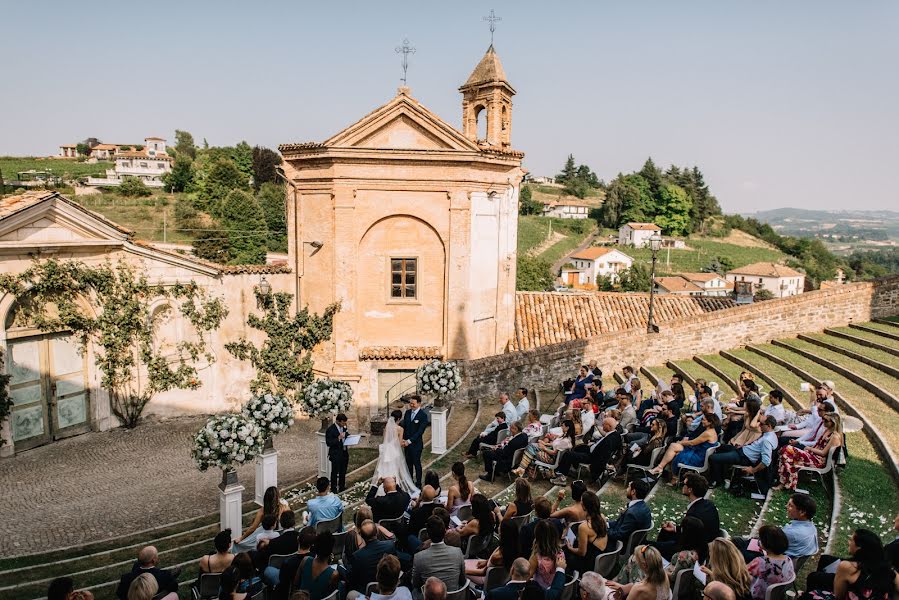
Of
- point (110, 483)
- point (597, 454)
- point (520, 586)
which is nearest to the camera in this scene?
point (520, 586)

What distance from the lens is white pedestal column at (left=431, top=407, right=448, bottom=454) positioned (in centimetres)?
1412

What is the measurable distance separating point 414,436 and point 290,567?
5.22 metres

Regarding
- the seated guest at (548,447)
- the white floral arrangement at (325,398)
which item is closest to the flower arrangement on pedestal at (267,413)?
the white floral arrangement at (325,398)

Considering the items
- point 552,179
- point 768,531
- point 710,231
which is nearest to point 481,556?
point 768,531

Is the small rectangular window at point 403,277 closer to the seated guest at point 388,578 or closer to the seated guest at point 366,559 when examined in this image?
the seated guest at point 366,559

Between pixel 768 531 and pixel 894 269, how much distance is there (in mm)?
190665

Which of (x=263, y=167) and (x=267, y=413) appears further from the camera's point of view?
(x=263, y=167)

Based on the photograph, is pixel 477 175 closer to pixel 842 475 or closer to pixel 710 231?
pixel 842 475

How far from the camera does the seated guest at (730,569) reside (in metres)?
5.71

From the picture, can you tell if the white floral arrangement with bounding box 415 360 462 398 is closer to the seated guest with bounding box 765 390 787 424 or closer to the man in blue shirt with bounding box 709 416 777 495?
the man in blue shirt with bounding box 709 416 777 495

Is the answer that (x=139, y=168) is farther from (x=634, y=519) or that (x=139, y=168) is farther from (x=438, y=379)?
(x=634, y=519)

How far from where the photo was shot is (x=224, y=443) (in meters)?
9.88

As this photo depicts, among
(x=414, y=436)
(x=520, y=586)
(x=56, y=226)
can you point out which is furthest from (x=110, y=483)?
(x=520, y=586)

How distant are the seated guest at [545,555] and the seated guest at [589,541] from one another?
2.23 ft
